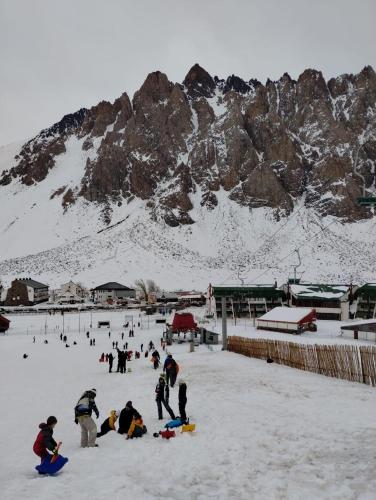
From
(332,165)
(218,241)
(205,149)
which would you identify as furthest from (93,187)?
(332,165)

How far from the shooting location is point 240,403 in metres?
16.8

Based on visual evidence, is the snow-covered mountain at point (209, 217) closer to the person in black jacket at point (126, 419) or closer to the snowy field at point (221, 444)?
the snowy field at point (221, 444)

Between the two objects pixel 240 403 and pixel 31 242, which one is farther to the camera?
pixel 31 242

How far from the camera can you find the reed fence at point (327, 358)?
63.5 feet

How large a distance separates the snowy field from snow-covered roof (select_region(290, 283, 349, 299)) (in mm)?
48714

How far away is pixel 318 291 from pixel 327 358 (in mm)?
54112

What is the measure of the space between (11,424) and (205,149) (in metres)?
187

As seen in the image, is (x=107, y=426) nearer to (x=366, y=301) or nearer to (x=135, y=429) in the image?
(x=135, y=429)

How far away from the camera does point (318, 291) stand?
73.9 meters

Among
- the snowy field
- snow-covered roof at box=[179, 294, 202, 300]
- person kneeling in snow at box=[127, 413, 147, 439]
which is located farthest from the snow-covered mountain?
person kneeling in snow at box=[127, 413, 147, 439]

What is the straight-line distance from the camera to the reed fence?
63.5 ft

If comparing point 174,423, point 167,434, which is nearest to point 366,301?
point 174,423

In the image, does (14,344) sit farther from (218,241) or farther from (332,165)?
(332,165)

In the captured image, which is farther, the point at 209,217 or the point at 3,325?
the point at 209,217
